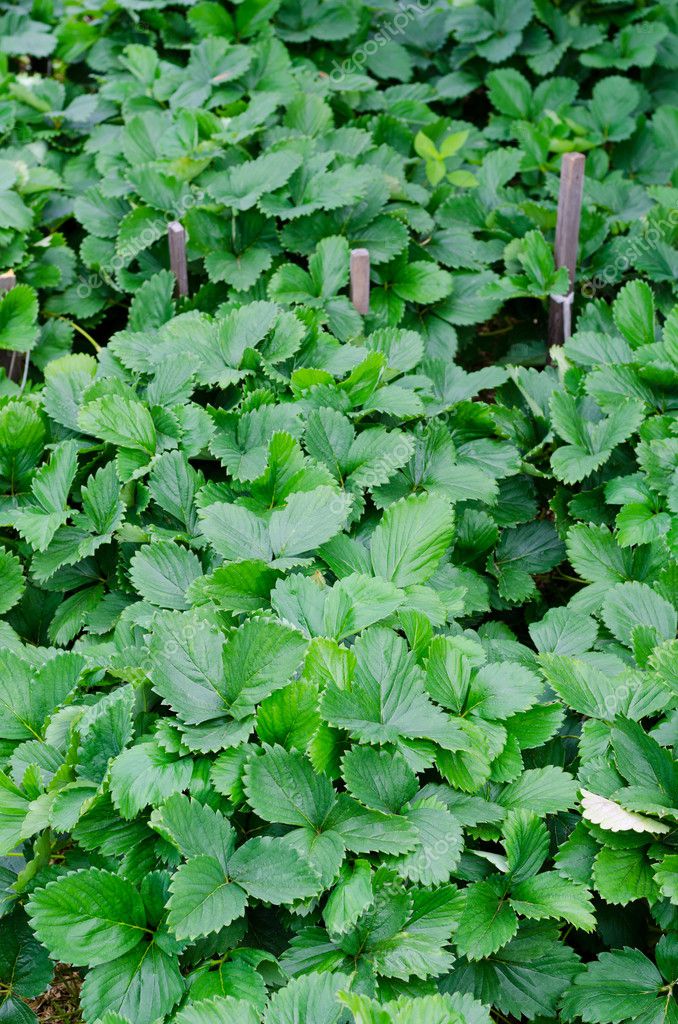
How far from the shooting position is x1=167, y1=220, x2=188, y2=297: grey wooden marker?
256cm

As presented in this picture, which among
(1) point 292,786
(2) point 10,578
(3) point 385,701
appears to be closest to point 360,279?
(2) point 10,578

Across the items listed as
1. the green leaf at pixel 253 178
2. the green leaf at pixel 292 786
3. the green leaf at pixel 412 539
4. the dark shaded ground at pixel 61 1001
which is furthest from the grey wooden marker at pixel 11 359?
the green leaf at pixel 292 786

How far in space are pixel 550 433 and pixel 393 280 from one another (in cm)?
74

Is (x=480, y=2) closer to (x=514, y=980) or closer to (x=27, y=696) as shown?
(x=27, y=696)

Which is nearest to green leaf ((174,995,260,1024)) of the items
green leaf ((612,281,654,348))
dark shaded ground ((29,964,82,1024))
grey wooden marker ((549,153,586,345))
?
dark shaded ground ((29,964,82,1024))

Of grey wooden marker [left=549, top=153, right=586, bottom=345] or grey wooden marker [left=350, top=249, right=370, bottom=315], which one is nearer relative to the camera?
grey wooden marker [left=350, top=249, right=370, bottom=315]

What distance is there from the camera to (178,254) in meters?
2.60

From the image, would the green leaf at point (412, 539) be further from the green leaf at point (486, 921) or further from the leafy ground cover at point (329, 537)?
the green leaf at point (486, 921)

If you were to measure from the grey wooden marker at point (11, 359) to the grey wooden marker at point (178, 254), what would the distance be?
1.43 ft

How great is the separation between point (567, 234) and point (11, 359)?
157cm

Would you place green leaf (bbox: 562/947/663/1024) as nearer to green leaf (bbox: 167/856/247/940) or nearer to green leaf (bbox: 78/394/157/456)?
green leaf (bbox: 167/856/247/940)

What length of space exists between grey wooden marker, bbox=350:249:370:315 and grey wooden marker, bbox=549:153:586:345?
0.56 m

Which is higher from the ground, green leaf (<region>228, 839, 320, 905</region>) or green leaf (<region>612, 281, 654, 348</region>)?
green leaf (<region>612, 281, 654, 348</region>)

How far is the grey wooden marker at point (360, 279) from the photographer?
8.11 ft
